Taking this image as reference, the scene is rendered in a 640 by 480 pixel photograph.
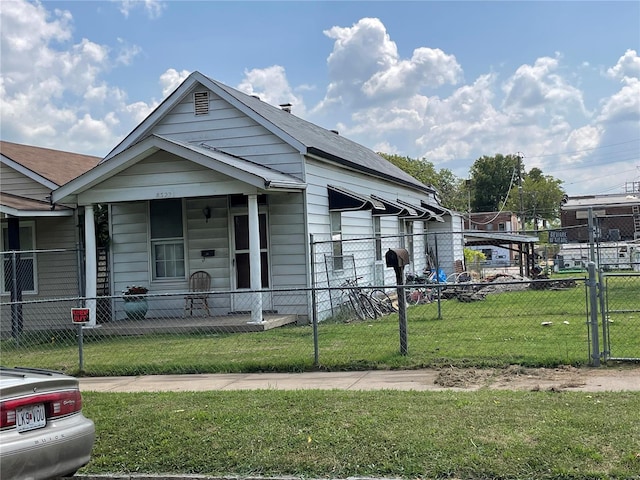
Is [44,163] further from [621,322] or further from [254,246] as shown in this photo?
[621,322]

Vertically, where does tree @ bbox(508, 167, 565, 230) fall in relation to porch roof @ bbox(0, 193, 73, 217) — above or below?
above

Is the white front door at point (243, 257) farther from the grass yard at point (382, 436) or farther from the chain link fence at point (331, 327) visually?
the grass yard at point (382, 436)

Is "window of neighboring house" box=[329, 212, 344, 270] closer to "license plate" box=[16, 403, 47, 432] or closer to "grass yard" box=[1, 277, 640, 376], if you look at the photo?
"grass yard" box=[1, 277, 640, 376]

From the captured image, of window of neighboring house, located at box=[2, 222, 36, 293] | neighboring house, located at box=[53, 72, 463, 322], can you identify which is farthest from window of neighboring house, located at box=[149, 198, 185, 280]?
window of neighboring house, located at box=[2, 222, 36, 293]

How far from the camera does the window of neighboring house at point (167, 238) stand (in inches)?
603

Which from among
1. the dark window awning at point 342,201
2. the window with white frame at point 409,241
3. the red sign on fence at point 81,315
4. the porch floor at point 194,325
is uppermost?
the dark window awning at point 342,201

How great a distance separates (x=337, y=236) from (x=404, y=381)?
8597 millimetres

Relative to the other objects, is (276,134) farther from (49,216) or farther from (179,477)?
(179,477)

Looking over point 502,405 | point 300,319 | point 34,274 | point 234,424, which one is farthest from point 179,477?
point 34,274

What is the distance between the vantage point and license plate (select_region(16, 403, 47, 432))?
4285mm

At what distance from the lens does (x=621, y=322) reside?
40.1 ft

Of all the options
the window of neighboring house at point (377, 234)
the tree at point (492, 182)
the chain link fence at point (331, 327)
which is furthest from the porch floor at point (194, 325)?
the tree at point (492, 182)

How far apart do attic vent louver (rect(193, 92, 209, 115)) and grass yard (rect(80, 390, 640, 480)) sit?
977cm

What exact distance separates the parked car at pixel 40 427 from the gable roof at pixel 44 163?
13.4 metres
